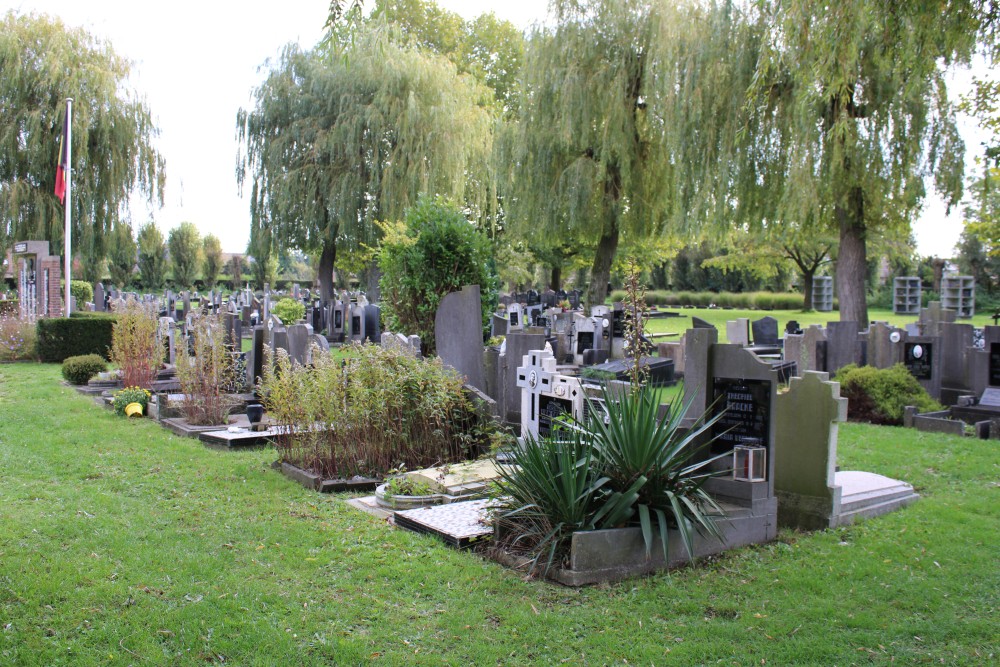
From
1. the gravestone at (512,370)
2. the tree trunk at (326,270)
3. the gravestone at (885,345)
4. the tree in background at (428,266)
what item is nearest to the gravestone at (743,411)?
the gravestone at (512,370)

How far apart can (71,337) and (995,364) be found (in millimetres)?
19095

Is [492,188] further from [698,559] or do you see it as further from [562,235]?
[698,559]

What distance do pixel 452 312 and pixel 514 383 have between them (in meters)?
1.46

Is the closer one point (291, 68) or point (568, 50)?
point (568, 50)

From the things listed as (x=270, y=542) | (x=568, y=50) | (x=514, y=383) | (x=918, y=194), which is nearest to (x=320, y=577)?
(x=270, y=542)

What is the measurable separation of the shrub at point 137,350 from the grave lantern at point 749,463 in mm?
10895

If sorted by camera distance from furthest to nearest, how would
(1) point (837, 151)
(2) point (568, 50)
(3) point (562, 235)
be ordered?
(3) point (562, 235)
(2) point (568, 50)
(1) point (837, 151)

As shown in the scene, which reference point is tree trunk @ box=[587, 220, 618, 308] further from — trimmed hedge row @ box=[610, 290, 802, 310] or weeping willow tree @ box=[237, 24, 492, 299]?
trimmed hedge row @ box=[610, 290, 802, 310]

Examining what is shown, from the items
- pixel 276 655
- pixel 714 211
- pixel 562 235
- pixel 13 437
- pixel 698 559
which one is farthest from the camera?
pixel 562 235

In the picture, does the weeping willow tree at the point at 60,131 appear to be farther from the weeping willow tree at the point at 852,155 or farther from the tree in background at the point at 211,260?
the tree in background at the point at 211,260

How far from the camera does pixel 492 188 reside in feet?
90.7

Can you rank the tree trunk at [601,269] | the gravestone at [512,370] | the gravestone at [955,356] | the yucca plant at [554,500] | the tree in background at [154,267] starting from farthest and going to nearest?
the tree in background at [154,267] → the tree trunk at [601,269] → the gravestone at [955,356] → the gravestone at [512,370] → the yucca plant at [554,500]

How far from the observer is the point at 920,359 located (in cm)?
1323

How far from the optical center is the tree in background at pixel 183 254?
61719 mm
